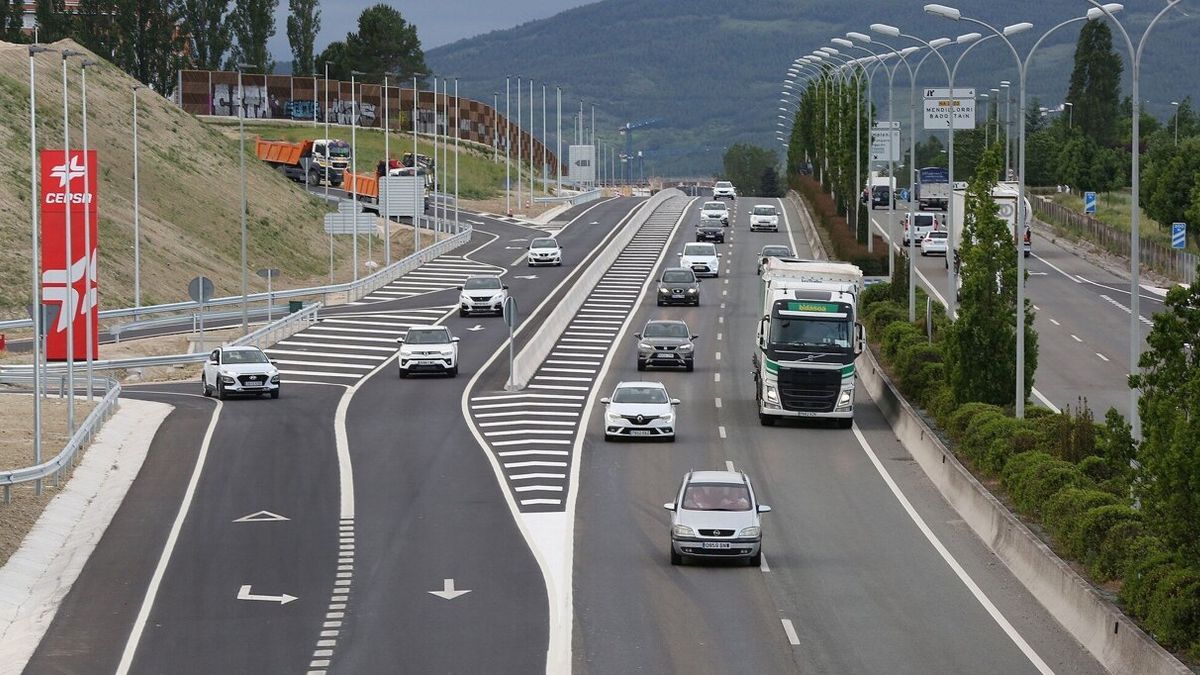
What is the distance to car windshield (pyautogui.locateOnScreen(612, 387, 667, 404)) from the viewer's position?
45125 millimetres

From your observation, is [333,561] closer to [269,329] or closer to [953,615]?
[953,615]

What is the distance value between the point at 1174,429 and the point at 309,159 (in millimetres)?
119250

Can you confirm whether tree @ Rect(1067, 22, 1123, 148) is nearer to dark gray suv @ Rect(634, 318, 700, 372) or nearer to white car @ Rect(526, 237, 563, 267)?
white car @ Rect(526, 237, 563, 267)

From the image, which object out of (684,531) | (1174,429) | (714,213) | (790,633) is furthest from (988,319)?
(714,213)

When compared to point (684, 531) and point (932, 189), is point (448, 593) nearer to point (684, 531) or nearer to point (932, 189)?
point (684, 531)

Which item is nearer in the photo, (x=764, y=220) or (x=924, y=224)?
(x=924, y=224)

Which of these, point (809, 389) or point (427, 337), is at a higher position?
point (427, 337)

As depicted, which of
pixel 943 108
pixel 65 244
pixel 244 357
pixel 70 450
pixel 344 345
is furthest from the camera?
pixel 943 108

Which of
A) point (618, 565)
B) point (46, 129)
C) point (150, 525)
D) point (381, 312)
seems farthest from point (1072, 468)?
point (46, 129)

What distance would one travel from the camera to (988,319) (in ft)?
140

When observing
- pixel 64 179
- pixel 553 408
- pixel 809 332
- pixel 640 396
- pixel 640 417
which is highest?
pixel 64 179

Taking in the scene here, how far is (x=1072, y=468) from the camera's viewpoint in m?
31.5

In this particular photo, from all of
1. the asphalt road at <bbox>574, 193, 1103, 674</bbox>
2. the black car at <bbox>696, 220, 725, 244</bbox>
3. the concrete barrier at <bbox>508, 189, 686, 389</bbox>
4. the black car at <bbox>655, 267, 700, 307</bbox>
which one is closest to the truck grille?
the asphalt road at <bbox>574, 193, 1103, 674</bbox>

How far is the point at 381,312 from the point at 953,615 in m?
51.5
